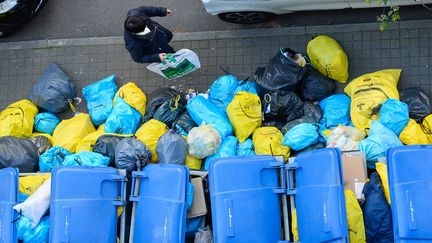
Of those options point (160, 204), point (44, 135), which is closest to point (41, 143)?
point (44, 135)

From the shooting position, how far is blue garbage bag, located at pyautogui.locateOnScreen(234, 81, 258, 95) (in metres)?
7.75

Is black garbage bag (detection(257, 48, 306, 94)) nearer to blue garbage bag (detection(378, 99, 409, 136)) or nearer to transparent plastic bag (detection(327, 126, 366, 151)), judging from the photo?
transparent plastic bag (detection(327, 126, 366, 151))

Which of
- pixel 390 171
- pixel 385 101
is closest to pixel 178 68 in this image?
pixel 385 101

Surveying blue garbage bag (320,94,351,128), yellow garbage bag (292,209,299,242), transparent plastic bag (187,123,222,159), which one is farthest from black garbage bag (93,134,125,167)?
blue garbage bag (320,94,351,128)

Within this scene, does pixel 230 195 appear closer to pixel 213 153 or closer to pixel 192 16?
pixel 213 153

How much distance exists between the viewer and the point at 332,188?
19.9 ft

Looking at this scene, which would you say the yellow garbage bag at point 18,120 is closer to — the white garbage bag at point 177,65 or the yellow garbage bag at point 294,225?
the white garbage bag at point 177,65

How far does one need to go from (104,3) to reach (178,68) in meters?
1.72

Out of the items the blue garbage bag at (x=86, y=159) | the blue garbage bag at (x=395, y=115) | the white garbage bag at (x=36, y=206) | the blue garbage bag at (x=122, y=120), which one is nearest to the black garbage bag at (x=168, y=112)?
the blue garbage bag at (x=122, y=120)

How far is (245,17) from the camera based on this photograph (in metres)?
8.14

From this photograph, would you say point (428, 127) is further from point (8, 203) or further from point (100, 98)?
point (8, 203)

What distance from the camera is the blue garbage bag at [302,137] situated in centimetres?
724

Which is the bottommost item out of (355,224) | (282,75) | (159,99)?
(355,224)

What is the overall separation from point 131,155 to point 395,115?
2.79 m
